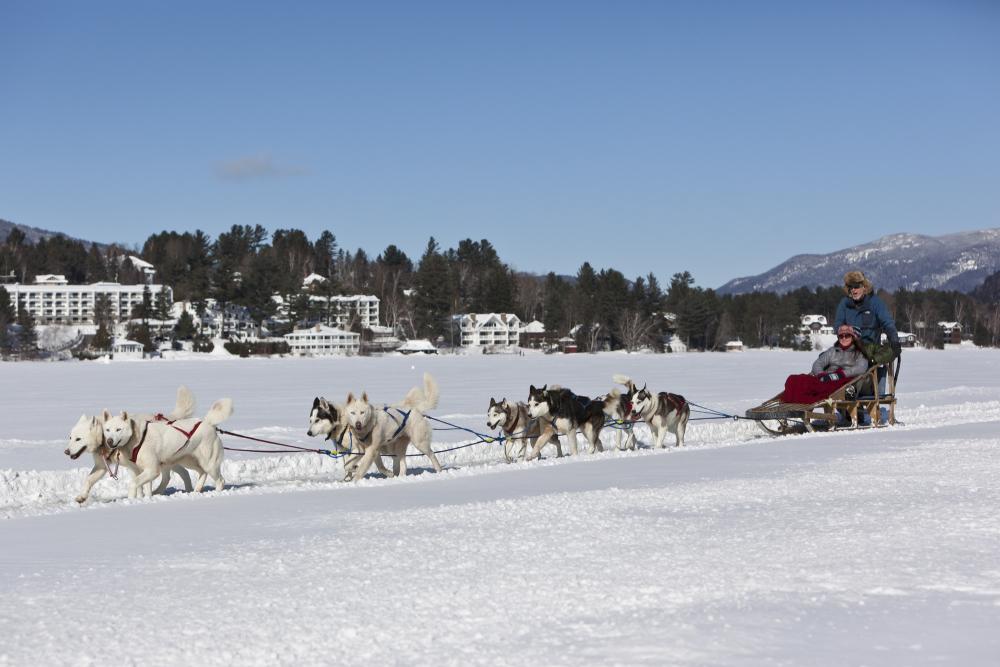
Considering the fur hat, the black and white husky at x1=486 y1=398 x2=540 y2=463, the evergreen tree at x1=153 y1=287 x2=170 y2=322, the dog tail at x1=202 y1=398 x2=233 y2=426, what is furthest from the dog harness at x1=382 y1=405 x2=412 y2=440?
the evergreen tree at x1=153 y1=287 x2=170 y2=322

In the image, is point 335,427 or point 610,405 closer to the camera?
point 335,427

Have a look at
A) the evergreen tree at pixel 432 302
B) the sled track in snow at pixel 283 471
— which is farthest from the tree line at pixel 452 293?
the sled track in snow at pixel 283 471

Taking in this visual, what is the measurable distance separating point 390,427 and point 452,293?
96543mm

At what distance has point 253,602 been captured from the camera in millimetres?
4613

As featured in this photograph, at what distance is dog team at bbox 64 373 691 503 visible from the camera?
861cm

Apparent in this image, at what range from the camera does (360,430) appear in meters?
9.76

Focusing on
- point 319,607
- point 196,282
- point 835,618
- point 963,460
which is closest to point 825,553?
point 835,618

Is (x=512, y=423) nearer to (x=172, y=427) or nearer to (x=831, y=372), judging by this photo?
(x=172, y=427)

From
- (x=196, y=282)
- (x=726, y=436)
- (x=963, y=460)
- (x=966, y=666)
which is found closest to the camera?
(x=966, y=666)

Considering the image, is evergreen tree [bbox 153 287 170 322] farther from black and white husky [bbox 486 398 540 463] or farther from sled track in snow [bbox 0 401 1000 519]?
black and white husky [bbox 486 398 540 463]

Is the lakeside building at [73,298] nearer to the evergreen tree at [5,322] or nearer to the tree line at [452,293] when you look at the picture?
the tree line at [452,293]

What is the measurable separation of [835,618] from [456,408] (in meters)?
16.5

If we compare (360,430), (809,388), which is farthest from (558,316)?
(360,430)

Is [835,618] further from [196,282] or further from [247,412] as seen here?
[196,282]
